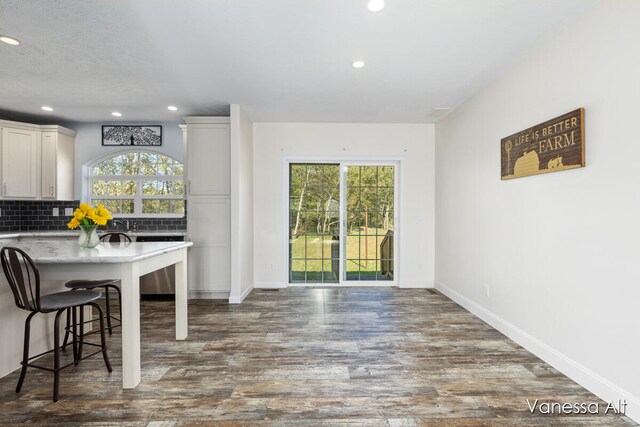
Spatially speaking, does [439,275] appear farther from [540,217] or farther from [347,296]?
[540,217]

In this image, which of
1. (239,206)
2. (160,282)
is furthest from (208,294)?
(239,206)

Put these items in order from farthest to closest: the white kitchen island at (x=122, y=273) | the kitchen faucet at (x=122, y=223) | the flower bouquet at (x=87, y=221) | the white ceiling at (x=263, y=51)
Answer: the kitchen faucet at (x=122, y=223) → the flower bouquet at (x=87, y=221) → the white ceiling at (x=263, y=51) → the white kitchen island at (x=122, y=273)

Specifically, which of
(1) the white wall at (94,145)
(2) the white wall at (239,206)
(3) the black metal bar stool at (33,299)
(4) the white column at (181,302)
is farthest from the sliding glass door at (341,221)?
(3) the black metal bar stool at (33,299)

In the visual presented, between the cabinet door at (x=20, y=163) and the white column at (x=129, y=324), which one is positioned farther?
the cabinet door at (x=20, y=163)

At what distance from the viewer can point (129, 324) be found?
2150mm

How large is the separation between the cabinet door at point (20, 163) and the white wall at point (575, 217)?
5885 millimetres

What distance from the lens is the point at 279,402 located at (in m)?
2.01

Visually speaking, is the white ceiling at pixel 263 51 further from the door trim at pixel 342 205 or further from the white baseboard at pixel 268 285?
the white baseboard at pixel 268 285

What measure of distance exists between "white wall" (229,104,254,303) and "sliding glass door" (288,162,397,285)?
2.74ft

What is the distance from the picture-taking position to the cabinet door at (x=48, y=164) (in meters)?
4.66

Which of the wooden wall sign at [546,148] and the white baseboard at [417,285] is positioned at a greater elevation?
the wooden wall sign at [546,148]

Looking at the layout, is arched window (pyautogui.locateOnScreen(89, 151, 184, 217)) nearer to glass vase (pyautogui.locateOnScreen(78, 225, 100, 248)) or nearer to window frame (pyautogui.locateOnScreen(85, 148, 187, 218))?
window frame (pyautogui.locateOnScreen(85, 148, 187, 218))

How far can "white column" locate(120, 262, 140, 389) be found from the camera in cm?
213

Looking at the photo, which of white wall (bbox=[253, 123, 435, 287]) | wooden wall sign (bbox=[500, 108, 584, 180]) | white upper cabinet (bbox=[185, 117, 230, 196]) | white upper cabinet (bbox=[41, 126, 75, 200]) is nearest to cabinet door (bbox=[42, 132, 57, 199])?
white upper cabinet (bbox=[41, 126, 75, 200])
